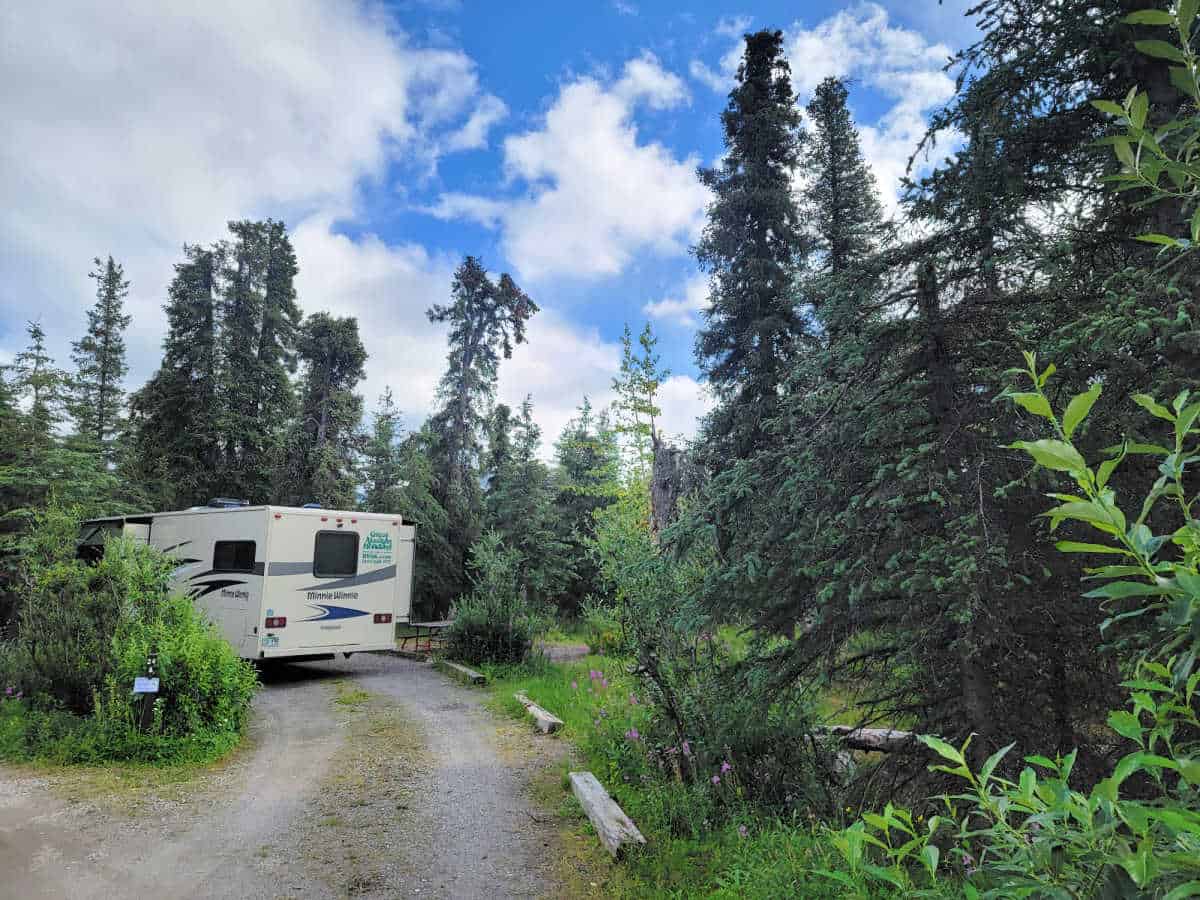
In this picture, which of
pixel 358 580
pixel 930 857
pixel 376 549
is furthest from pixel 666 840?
pixel 376 549

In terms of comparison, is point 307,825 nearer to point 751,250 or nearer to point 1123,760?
point 1123,760

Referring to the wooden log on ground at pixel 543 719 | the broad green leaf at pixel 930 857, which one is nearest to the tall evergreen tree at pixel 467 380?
the wooden log on ground at pixel 543 719

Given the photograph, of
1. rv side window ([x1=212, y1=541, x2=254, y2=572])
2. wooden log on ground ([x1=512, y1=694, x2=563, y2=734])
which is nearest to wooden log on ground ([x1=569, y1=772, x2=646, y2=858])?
wooden log on ground ([x1=512, y1=694, x2=563, y2=734])

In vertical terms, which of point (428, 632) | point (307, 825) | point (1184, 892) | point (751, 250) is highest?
point (751, 250)

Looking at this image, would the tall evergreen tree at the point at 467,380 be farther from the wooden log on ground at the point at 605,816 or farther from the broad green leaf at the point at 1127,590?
the broad green leaf at the point at 1127,590

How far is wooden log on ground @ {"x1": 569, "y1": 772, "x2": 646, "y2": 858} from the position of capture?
14.5 ft

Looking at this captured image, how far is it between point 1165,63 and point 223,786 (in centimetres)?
834

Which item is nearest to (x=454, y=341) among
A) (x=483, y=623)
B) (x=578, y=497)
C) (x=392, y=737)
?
(x=578, y=497)

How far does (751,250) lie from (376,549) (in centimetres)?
1025

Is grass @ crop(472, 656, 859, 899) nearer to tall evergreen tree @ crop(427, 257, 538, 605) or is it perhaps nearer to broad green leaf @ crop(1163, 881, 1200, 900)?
broad green leaf @ crop(1163, 881, 1200, 900)

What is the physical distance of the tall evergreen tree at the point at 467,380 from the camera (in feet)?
69.3

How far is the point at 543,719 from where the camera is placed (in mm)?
8000

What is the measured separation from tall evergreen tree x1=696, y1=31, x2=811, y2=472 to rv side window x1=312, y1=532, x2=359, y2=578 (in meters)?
7.35

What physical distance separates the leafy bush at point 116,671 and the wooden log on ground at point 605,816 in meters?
3.87
